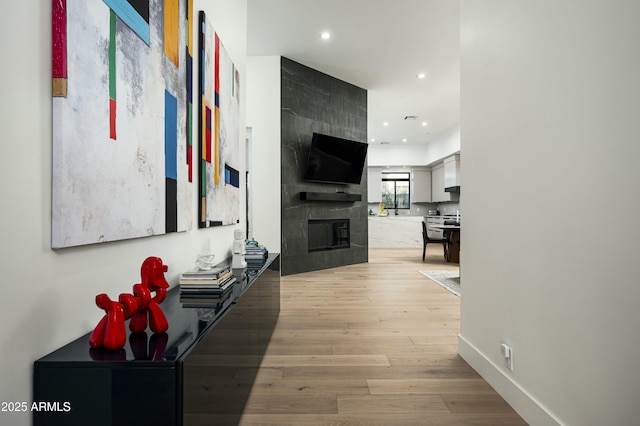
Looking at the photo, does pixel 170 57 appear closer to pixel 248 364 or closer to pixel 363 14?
pixel 248 364

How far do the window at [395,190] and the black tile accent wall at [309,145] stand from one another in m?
5.00

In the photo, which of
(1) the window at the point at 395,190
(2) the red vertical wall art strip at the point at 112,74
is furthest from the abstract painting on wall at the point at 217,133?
(1) the window at the point at 395,190

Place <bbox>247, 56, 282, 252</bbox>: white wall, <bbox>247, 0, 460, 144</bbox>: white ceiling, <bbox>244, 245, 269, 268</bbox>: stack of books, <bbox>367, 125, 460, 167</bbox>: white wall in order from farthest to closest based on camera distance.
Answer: <bbox>367, 125, 460, 167</bbox>: white wall
<bbox>247, 56, 282, 252</bbox>: white wall
<bbox>247, 0, 460, 144</bbox>: white ceiling
<bbox>244, 245, 269, 268</bbox>: stack of books

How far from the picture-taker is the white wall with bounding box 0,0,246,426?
2.64ft

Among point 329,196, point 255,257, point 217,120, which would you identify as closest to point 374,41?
point 329,196

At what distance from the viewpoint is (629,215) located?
1060 mm

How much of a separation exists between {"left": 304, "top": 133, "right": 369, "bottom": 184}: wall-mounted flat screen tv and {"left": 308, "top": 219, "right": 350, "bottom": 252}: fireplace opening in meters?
0.69

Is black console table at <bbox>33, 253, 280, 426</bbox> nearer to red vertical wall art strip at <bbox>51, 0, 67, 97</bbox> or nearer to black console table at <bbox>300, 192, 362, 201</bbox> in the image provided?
red vertical wall art strip at <bbox>51, 0, 67, 97</bbox>

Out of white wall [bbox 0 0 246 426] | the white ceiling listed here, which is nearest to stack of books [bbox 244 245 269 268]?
white wall [bbox 0 0 246 426]

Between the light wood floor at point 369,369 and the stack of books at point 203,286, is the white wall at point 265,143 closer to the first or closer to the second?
the light wood floor at point 369,369

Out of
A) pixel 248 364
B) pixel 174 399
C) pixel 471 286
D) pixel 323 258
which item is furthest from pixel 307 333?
pixel 323 258

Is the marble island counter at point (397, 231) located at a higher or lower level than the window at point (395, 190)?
lower

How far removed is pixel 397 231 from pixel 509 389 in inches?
325

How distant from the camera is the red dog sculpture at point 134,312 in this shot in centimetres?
94
